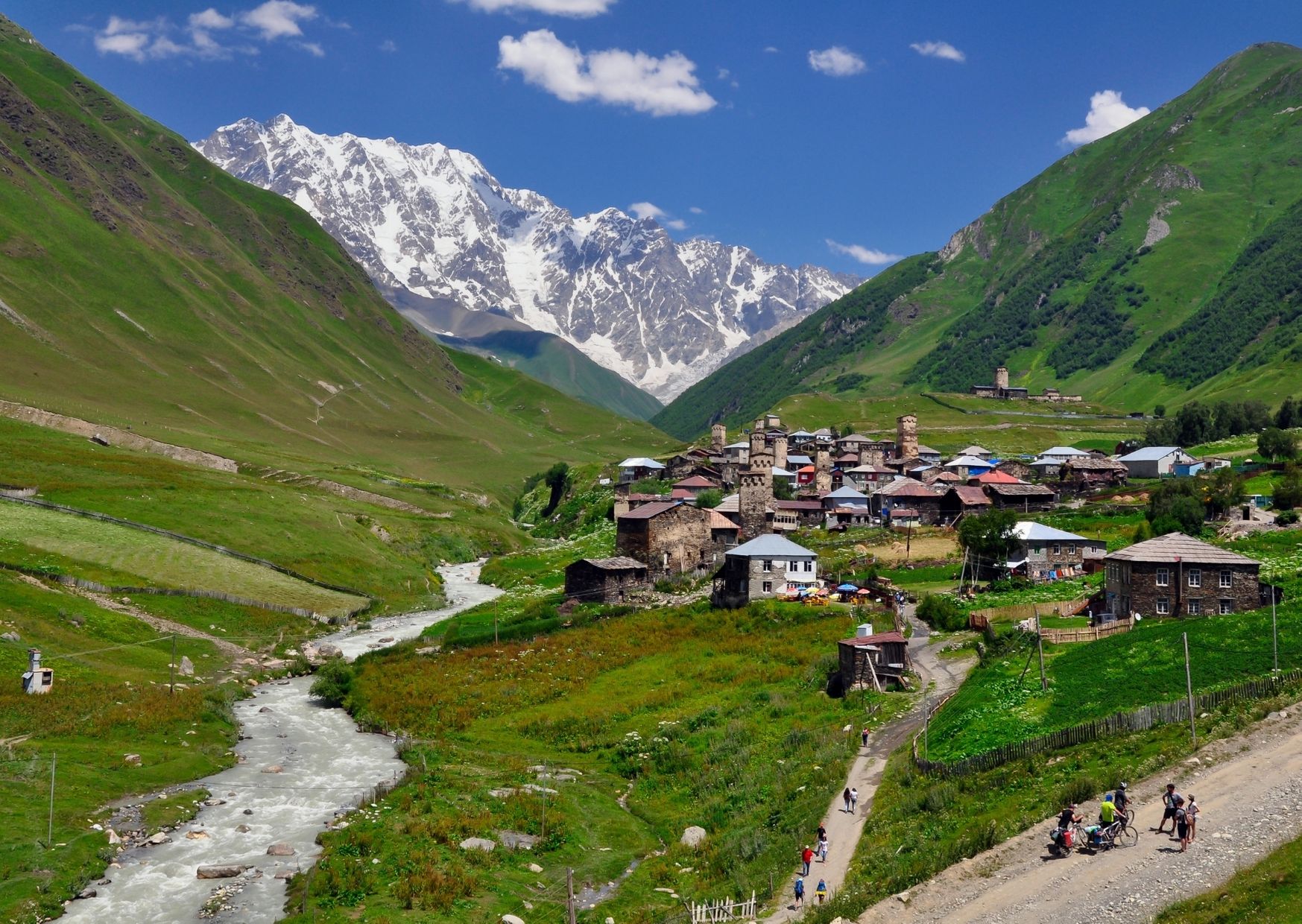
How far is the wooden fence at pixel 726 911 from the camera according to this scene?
38.4 metres

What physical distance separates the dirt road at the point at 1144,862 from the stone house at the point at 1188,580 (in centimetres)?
2587

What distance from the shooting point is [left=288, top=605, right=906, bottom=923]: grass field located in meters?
44.1

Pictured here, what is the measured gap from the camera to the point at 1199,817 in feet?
113

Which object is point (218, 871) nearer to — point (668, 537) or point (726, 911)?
point (726, 911)

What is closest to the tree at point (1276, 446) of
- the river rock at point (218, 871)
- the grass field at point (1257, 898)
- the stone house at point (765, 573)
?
the stone house at point (765, 573)

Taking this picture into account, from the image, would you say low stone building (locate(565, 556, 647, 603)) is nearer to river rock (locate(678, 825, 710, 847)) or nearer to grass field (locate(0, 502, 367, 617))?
grass field (locate(0, 502, 367, 617))

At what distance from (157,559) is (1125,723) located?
277ft

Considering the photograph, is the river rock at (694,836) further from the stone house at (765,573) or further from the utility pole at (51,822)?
the stone house at (765,573)

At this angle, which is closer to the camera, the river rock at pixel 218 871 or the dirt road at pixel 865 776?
the dirt road at pixel 865 776

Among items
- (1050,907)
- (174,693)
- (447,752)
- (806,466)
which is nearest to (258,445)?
(806,466)

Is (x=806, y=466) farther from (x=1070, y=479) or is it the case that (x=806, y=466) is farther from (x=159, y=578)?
(x=159, y=578)

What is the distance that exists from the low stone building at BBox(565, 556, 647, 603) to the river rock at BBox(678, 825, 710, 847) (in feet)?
153

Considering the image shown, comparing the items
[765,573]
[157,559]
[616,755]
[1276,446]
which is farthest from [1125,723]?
[1276,446]

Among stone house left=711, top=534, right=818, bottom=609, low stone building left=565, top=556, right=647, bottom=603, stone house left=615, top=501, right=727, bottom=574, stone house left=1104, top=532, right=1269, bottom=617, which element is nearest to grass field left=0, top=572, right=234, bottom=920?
low stone building left=565, top=556, right=647, bottom=603
